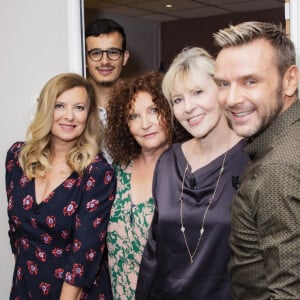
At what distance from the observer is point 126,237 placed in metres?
1.92

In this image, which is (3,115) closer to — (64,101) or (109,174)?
(64,101)

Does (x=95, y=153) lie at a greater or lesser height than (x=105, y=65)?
lesser

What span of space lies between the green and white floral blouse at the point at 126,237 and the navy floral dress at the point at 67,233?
0.04 meters

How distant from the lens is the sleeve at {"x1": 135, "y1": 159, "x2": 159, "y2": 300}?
5.86ft

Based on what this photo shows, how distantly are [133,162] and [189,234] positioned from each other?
49 cm

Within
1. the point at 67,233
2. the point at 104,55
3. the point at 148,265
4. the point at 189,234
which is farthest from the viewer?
the point at 104,55

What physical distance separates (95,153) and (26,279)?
0.61 meters

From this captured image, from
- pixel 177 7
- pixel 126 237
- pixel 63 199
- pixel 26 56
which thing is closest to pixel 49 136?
pixel 63 199

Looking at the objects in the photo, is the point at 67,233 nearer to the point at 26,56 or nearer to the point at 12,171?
the point at 12,171

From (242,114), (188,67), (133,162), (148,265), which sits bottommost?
(148,265)

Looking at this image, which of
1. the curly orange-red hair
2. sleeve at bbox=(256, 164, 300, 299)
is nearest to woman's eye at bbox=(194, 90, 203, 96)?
the curly orange-red hair

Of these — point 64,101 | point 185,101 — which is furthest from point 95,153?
point 185,101

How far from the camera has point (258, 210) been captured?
3.57 feet

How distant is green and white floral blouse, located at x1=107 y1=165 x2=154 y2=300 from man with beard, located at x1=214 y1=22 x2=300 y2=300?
25.3 inches
